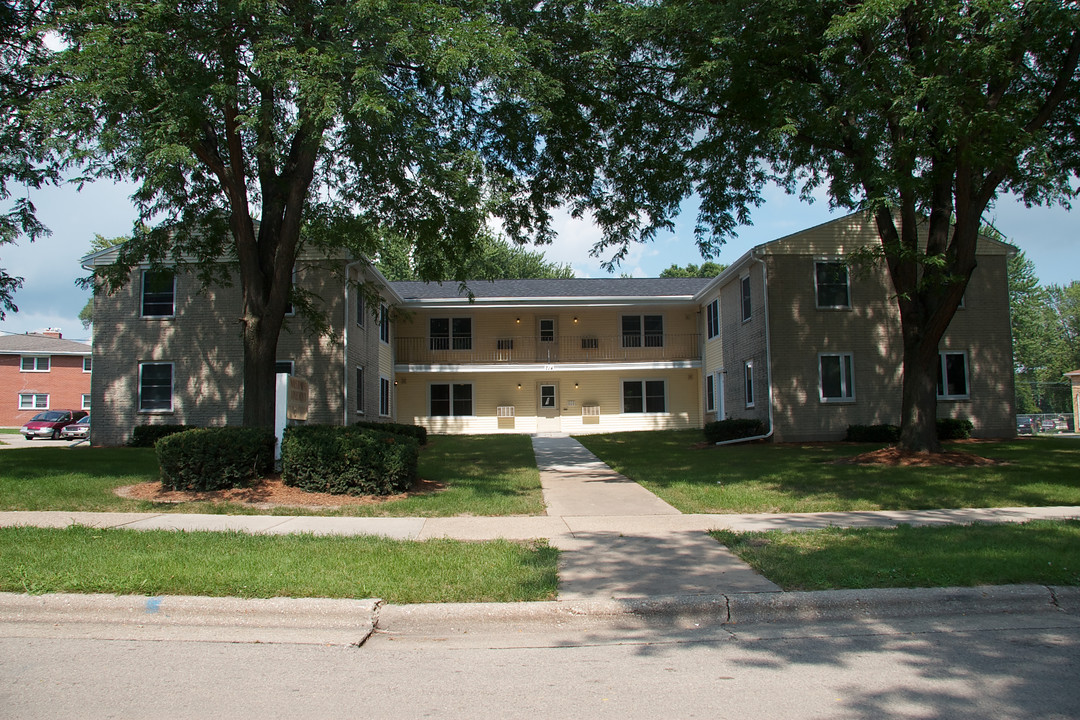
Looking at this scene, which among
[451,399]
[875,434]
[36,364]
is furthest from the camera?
[36,364]

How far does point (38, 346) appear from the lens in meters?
45.1

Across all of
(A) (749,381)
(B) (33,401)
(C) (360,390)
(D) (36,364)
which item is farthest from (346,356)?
(B) (33,401)

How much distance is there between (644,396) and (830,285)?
10336 millimetres

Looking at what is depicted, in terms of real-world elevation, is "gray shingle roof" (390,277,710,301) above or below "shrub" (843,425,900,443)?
above

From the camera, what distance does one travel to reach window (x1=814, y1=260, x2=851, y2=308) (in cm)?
2206

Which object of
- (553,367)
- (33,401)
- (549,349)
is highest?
(549,349)

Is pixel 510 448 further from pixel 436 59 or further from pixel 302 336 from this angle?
pixel 436 59

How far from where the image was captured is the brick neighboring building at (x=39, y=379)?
Result: 1753 inches

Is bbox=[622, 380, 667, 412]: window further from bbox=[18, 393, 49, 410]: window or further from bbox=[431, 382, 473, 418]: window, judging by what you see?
bbox=[18, 393, 49, 410]: window

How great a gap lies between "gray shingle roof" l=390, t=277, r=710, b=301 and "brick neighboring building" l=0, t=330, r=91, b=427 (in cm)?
2529

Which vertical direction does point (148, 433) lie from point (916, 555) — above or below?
above

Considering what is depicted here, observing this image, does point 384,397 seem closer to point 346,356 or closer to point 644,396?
point 346,356

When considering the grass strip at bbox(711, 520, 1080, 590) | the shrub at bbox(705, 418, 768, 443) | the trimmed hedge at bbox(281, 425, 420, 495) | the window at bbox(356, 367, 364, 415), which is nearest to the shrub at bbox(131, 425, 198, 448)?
the window at bbox(356, 367, 364, 415)

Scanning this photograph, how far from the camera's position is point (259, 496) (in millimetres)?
10891
